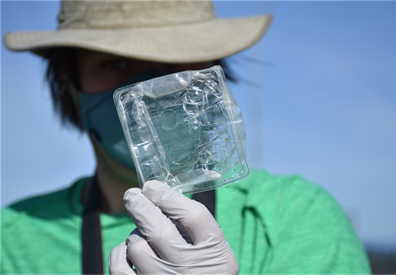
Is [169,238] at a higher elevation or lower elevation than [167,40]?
lower

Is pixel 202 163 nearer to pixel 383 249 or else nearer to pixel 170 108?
pixel 170 108

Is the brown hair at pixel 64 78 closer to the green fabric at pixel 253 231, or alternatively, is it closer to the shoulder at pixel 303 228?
the green fabric at pixel 253 231

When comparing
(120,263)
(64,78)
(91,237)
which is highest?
(64,78)

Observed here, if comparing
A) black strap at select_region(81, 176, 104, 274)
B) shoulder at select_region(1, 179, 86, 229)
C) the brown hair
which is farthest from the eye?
shoulder at select_region(1, 179, 86, 229)

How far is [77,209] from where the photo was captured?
7.35 feet

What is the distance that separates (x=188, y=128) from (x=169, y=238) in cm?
38

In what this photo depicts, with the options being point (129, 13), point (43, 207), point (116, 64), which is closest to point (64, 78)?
point (116, 64)

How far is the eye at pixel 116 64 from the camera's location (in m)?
2.05

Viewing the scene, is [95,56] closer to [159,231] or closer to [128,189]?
[128,189]

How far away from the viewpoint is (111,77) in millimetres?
2059

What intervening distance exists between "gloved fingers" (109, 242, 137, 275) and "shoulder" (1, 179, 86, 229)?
3.47 feet

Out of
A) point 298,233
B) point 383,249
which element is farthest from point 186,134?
point 383,249

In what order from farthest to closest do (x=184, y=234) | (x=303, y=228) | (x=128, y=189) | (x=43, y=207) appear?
(x=43, y=207) → (x=303, y=228) → (x=128, y=189) → (x=184, y=234)

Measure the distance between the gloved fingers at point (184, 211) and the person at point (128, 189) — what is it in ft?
1.61
